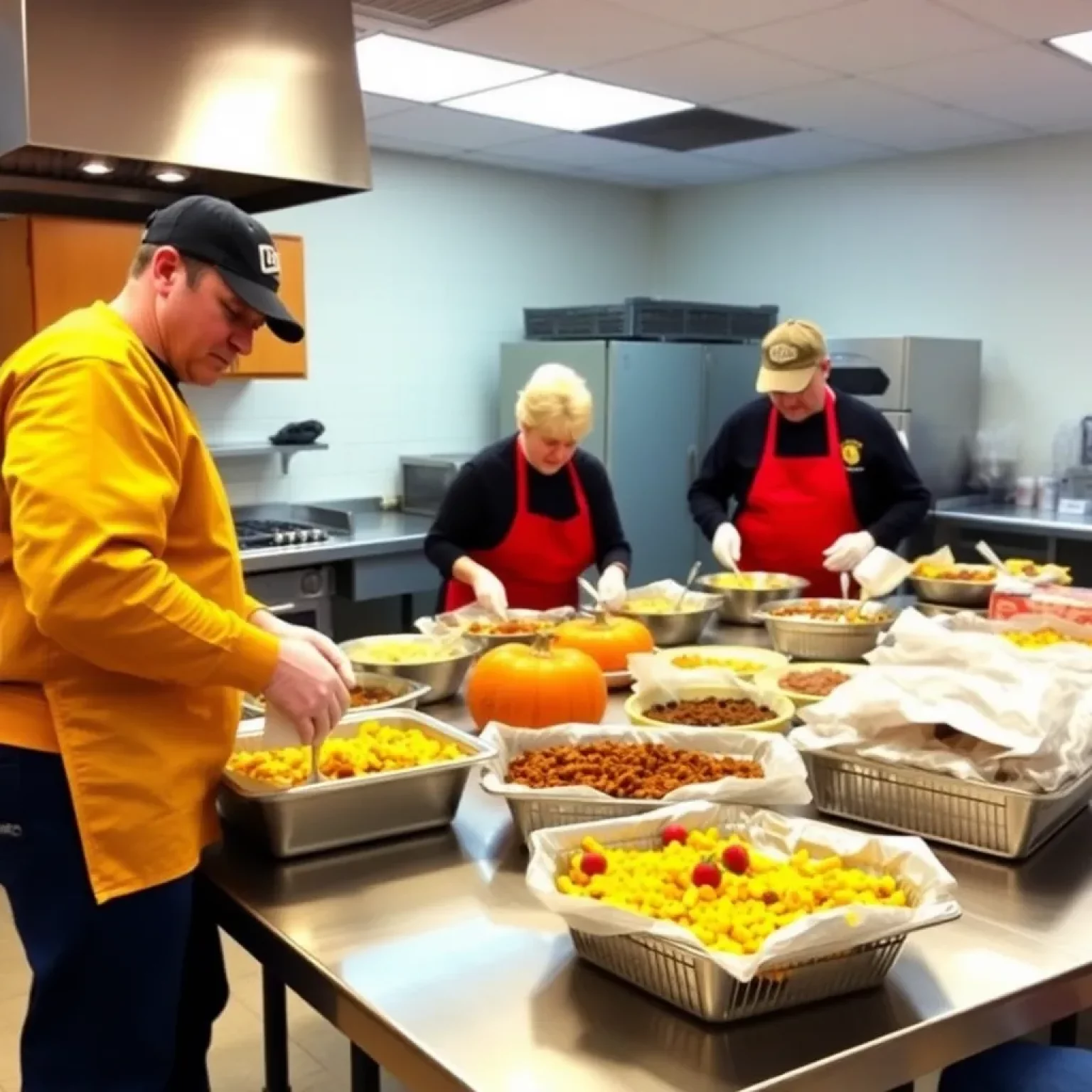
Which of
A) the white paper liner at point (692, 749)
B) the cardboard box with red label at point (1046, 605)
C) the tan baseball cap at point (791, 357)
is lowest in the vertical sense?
the white paper liner at point (692, 749)

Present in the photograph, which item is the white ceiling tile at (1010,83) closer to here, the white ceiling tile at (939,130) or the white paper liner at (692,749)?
the white ceiling tile at (939,130)

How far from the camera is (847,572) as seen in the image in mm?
3152

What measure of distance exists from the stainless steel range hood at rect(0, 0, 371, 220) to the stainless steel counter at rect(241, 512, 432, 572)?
1.54m

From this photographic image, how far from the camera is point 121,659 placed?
138 cm

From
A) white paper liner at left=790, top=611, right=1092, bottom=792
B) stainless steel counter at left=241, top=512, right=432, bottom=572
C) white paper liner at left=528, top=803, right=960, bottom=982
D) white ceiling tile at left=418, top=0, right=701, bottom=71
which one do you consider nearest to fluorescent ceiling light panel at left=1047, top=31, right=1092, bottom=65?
white ceiling tile at left=418, top=0, right=701, bottom=71

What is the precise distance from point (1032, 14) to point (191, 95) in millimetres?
2428

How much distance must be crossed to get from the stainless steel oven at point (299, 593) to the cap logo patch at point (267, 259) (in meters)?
2.89

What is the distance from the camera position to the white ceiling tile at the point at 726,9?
11.1ft

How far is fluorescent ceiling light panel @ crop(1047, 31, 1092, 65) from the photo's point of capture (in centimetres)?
372

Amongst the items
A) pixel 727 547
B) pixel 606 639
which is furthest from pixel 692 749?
pixel 727 547

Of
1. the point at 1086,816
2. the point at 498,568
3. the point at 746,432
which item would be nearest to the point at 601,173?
the point at 746,432

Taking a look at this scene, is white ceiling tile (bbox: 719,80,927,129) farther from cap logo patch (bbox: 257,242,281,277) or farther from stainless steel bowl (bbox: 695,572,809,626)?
cap logo patch (bbox: 257,242,281,277)

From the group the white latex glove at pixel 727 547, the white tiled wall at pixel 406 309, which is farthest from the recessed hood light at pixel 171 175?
the white tiled wall at pixel 406 309

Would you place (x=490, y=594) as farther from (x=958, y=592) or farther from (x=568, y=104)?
(x=568, y=104)
